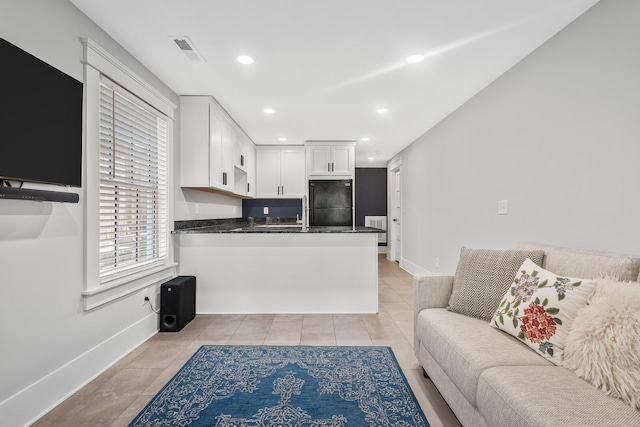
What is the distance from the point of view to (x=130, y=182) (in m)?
2.48

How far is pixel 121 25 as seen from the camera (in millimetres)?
2090

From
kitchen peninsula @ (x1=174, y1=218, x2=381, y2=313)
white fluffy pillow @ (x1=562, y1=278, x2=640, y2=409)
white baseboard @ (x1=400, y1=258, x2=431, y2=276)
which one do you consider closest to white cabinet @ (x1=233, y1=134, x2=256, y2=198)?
kitchen peninsula @ (x1=174, y1=218, x2=381, y2=313)

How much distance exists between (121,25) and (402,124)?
3.39 meters

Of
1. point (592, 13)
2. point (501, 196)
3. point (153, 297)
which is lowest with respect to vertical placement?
point (153, 297)

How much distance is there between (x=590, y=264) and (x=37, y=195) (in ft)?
9.38

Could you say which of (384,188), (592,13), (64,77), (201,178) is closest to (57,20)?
(64,77)

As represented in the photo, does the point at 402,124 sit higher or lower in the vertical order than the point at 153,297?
higher

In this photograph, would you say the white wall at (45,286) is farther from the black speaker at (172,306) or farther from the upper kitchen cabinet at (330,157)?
the upper kitchen cabinet at (330,157)

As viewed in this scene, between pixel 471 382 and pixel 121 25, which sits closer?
pixel 471 382

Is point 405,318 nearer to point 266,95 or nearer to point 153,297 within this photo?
point 153,297

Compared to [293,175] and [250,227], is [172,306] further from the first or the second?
[293,175]

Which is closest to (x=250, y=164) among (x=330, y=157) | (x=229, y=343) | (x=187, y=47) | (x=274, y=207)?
(x=274, y=207)

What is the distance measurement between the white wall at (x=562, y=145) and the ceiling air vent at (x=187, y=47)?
2.72m

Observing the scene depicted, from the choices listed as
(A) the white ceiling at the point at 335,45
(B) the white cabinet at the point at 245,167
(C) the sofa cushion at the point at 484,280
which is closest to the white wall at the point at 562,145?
(A) the white ceiling at the point at 335,45
